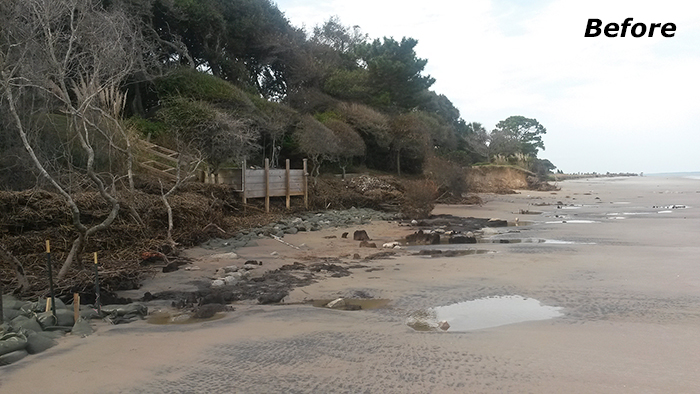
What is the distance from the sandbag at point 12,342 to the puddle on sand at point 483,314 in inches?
162

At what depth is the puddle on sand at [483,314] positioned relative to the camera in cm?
632

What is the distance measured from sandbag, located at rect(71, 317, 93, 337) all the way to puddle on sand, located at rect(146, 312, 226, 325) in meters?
0.74

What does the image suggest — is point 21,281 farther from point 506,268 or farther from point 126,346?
point 506,268

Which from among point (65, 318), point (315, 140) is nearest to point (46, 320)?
point (65, 318)

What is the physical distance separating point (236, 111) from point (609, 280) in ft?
58.6

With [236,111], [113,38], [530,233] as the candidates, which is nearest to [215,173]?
[236,111]

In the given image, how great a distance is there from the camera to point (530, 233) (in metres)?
15.6

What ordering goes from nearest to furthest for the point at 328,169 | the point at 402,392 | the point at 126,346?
the point at 402,392 → the point at 126,346 → the point at 328,169

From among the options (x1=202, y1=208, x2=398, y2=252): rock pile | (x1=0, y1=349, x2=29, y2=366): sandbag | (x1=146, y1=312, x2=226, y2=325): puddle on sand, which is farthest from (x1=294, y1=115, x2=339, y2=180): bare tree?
(x1=0, y1=349, x2=29, y2=366): sandbag

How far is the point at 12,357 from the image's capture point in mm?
4992

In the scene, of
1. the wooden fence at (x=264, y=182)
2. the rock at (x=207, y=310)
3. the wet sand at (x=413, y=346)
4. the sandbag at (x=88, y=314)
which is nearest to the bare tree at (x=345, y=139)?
the wooden fence at (x=264, y=182)

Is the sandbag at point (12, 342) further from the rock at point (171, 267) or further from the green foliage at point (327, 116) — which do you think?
the green foliage at point (327, 116)

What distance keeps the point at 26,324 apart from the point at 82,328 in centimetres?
56

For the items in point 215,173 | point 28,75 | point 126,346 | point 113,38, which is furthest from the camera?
point 215,173
